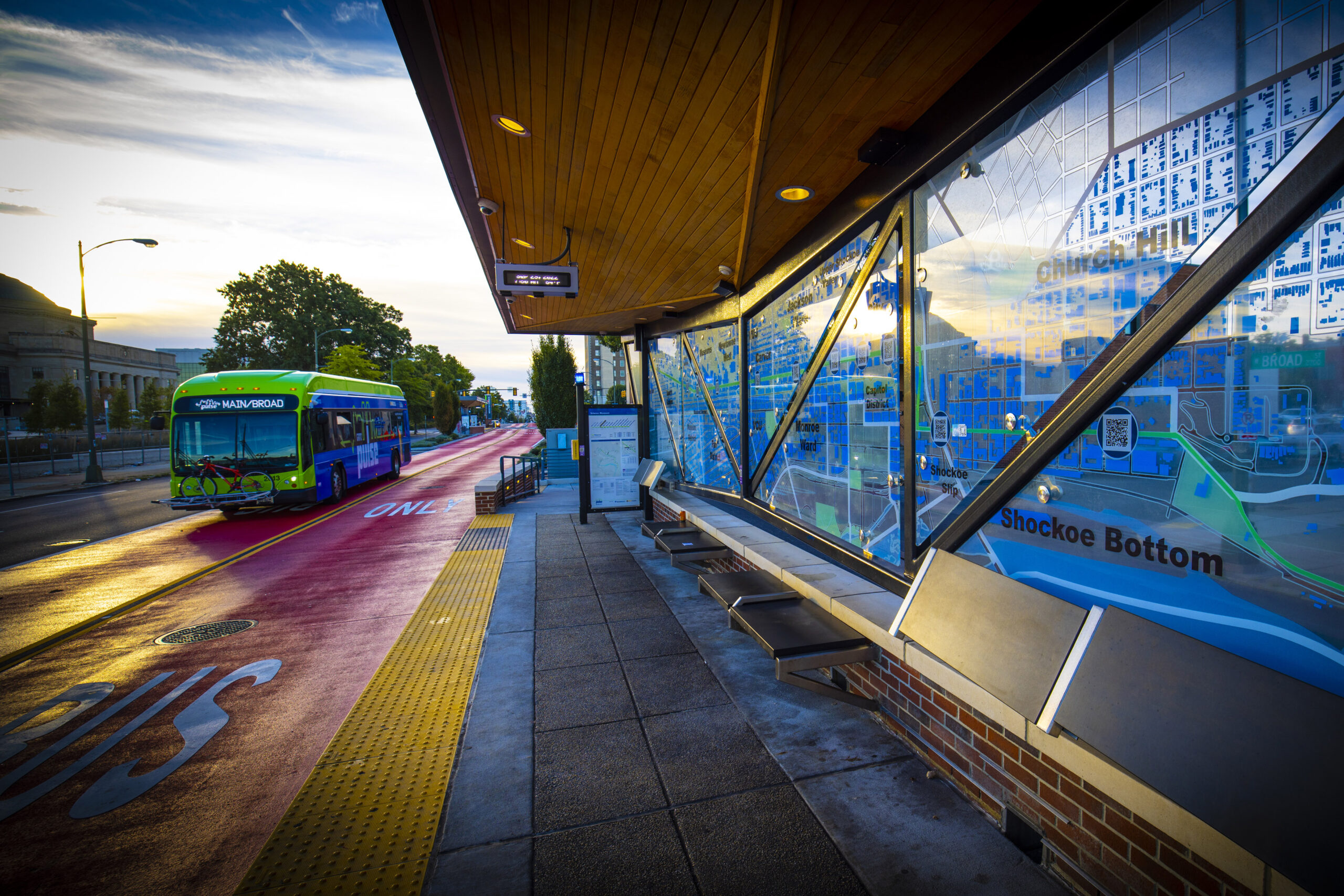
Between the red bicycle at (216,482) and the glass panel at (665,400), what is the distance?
8345mm

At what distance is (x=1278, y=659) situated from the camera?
177cm

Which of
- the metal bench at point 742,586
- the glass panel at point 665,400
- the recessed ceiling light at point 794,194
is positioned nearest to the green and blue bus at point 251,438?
the glass panel at point 665,400

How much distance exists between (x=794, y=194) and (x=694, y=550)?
12.2 feet

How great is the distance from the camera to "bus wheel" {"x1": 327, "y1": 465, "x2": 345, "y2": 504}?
44.6ft

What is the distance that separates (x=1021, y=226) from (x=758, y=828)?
3.30 metres

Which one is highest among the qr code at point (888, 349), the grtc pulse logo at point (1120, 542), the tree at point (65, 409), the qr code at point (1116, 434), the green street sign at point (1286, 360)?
the tree at point (65, 409)

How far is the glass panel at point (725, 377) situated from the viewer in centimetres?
726

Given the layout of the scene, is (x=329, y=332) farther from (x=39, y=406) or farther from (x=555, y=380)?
(x=555, y=380)

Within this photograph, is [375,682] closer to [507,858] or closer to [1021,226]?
[507,858]

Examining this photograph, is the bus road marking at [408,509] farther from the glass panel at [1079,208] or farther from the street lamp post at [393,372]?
the street lamp post at [393,372]

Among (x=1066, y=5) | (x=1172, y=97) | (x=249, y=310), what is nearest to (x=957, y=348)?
(x=1172, y=97)

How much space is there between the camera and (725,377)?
25.0ft

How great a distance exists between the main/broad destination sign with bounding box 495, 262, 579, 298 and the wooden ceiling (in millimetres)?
964

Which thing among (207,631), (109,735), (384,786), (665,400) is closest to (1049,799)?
(384,786)
